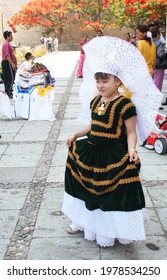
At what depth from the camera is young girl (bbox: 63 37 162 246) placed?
2709 mm

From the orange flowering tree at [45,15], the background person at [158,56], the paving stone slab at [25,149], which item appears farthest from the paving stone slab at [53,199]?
the orange flowering tree at [45,15]

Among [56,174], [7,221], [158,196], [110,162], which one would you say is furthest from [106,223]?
[56,174]

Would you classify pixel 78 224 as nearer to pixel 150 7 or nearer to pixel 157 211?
pixel 157 211

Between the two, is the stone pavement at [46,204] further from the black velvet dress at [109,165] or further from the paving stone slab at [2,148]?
the black velvet dress at [109,165]

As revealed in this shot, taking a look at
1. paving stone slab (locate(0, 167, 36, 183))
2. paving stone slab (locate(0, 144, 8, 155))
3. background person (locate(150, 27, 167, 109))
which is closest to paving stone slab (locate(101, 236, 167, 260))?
paving stone slab (locate(0, 167, 36, 183))

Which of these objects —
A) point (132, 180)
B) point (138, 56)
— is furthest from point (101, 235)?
point (138, 56)

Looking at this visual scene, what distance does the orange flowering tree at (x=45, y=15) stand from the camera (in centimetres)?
2905

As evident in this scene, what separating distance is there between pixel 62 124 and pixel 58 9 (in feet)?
81.6

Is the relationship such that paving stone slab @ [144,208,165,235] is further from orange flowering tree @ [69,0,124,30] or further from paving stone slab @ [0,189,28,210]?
orange flowering tree @ [69,0,124,30]

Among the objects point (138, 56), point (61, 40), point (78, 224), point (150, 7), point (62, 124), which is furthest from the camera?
point (61, 40)

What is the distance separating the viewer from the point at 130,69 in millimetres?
2641

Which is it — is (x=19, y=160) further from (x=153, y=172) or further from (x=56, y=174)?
(x=153, y=172)

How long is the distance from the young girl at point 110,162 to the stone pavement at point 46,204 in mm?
215

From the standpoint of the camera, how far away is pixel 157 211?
11.6 feet
